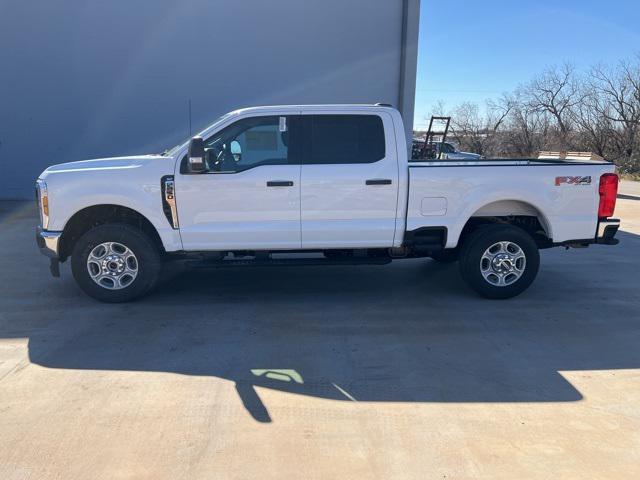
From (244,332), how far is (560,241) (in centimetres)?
360

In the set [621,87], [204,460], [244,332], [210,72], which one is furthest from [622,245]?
[621,87]

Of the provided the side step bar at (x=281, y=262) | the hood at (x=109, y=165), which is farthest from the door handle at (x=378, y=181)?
the hood at (x=109, y=165)

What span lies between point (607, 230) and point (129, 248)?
17.0 ft

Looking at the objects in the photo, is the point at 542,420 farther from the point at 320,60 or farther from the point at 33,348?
the point at 320,60

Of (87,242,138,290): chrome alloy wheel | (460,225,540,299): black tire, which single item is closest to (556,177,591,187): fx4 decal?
(460,225,540,299): black tire

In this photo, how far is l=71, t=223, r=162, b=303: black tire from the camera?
18.5 ft

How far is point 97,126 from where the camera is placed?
13734 mm

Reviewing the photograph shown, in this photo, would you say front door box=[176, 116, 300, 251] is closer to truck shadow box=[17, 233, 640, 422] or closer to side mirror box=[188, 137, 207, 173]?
side mirror box=[188, 137, 207, 173]

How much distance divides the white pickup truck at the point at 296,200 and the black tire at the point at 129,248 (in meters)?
0.01

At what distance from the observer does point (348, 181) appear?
5.58 metres

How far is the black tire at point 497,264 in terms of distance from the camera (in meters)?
5.86

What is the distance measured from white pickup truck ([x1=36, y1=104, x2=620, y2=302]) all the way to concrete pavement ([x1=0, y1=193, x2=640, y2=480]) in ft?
1.78

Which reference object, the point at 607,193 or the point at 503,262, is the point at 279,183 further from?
the point at 607,193

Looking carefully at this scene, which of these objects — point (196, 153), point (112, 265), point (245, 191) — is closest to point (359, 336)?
point (245, 191)
